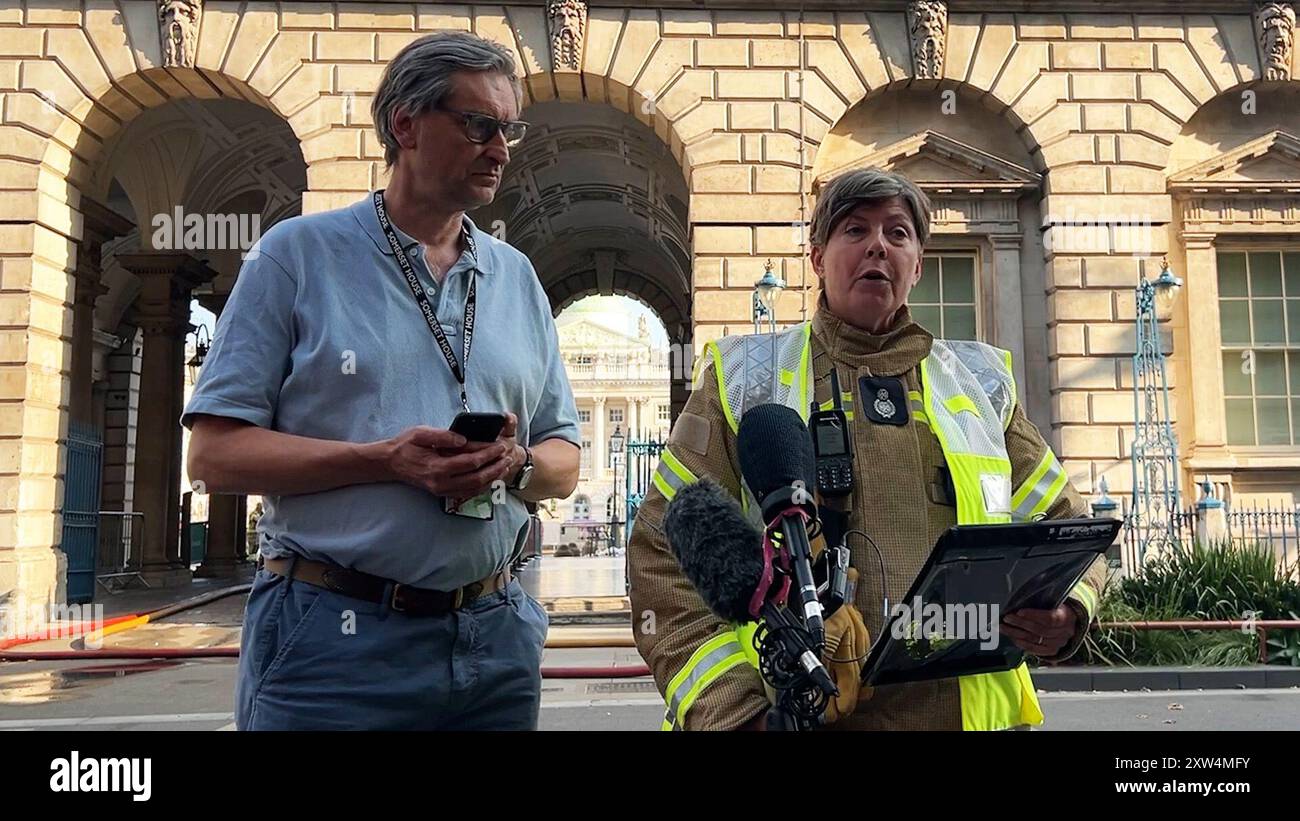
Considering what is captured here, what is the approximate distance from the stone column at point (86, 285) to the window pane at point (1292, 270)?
17.7 m

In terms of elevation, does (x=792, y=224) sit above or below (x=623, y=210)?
below

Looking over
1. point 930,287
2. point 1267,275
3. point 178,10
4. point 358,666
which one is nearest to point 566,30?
point 178,10

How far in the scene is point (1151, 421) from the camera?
13.9 m

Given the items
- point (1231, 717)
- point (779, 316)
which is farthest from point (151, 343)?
point (1231, 717)

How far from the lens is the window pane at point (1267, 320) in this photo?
14.8 m

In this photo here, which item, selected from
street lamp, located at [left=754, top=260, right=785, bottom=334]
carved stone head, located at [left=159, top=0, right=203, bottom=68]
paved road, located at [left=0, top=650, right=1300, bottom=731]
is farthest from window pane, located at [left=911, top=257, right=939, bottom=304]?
carved stone head, located at [left=159, top=0, right=203, bottom=68]

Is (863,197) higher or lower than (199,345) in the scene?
lower

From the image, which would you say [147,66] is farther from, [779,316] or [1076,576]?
[1076,576]

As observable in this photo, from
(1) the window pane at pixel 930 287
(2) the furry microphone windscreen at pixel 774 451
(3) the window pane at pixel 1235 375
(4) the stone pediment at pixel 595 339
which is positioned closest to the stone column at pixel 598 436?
(4) the stone pediment at pixel 595 339

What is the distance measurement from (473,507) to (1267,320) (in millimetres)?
15766

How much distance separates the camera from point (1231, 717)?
759 cm

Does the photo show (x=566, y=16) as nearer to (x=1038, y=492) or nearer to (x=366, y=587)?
(x=1038, y=492)

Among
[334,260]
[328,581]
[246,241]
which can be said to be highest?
[246,241]

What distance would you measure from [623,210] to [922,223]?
21.5 m
